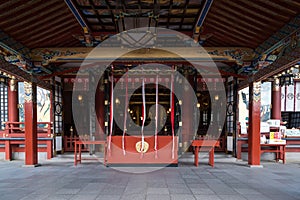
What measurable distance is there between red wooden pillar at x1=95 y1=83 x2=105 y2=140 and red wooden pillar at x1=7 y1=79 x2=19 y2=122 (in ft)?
11.3

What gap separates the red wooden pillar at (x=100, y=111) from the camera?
9350 mm

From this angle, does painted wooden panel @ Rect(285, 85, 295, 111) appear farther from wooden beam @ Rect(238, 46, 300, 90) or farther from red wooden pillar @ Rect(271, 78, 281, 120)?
wooden beam @ Rect(238, 46, 300, 90)

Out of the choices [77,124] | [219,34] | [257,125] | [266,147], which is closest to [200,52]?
[219,34]

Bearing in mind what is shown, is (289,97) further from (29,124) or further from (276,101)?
(29,124)

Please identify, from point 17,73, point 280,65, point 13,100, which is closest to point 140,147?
point 17,73

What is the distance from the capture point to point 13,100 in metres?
9.38

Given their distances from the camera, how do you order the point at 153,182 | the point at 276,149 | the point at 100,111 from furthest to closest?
the point at 100,111, the point at 276,149, the point at 153,182

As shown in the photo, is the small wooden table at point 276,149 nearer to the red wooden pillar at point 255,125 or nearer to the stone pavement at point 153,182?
the stone pavement at point 153,182

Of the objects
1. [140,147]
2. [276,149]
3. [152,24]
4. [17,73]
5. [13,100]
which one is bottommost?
[276,149]

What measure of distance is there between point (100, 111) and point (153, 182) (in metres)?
5.18

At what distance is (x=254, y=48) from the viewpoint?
6348 mm

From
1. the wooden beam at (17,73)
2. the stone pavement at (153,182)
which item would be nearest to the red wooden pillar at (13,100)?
the wooden beam at (17,73)

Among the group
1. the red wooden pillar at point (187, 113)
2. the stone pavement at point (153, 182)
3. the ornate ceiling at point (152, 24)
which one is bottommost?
the stone pavement at point (153, 182)

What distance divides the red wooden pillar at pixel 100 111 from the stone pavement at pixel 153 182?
2.57m
